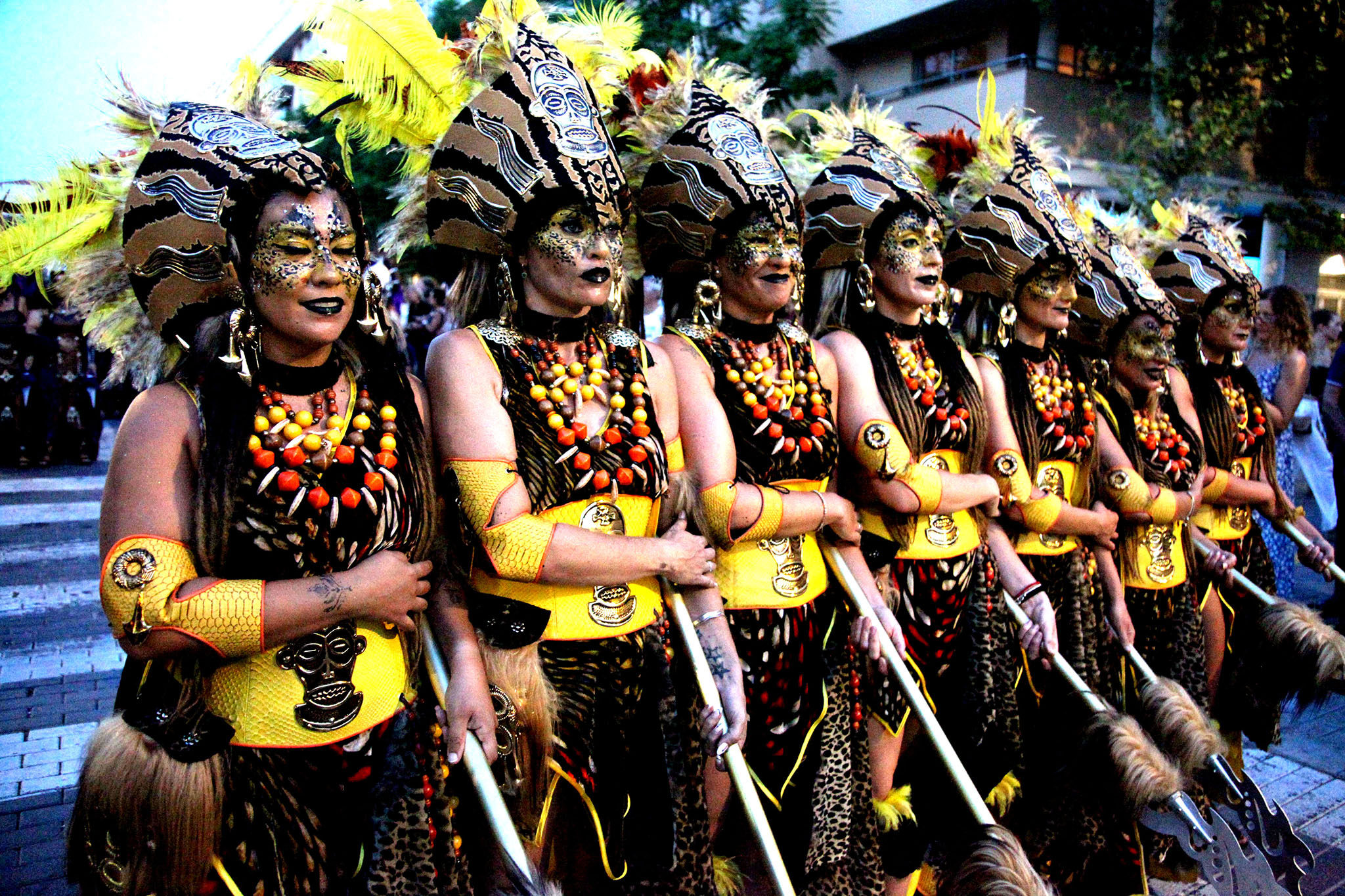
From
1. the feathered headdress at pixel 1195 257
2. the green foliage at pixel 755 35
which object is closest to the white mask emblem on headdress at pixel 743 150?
the feathered headdress at pixel 1195 257

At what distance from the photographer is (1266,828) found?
3115mm

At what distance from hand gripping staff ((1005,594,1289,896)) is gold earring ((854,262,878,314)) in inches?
59.3

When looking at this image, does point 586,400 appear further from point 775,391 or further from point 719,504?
point 775,391

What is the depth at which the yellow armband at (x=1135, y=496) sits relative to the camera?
154 inches

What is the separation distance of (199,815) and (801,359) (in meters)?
1.96

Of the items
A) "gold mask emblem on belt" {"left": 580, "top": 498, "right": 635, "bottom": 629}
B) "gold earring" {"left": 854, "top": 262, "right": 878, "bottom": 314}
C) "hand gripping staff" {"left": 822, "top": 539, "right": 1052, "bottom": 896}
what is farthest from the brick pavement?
"gold earring" {"left": 854, "top": 262, "right": 878, "bottom": 314}

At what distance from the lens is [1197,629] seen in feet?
13.8

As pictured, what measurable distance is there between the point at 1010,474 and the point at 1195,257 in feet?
6.42

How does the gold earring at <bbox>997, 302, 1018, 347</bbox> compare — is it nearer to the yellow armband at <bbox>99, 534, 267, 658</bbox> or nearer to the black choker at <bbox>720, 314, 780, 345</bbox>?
the black choker at <bbox>720, 314, 780, 345</bbox>

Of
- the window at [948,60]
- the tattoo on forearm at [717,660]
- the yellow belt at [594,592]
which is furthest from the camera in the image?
the window at [948,60]

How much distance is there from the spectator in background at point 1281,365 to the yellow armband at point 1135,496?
6.49 feet

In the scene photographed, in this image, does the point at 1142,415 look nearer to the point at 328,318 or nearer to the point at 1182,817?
the point at 1182,817

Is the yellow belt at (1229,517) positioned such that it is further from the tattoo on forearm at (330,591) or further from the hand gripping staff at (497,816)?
the tattoo on forearm at (330,591)

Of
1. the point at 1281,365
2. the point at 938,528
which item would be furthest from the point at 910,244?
the point at 1281,365
